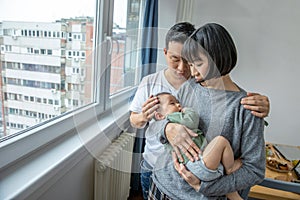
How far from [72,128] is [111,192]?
0.54 metres

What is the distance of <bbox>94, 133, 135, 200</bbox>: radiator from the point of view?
1319mm

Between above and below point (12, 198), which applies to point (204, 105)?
above

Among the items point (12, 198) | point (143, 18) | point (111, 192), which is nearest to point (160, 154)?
point (12, 198)

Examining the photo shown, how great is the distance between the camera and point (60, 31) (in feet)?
3.96

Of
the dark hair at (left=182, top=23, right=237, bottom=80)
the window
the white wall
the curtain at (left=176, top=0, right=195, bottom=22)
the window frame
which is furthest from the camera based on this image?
the white wall

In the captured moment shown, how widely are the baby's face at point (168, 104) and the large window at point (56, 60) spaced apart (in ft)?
1.06

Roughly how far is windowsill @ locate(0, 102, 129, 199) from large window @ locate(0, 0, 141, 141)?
132 mm

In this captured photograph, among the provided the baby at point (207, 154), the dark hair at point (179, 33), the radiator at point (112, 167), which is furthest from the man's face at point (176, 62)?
the radiator at point (112, 167)

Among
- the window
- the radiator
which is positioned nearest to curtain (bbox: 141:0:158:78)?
the window

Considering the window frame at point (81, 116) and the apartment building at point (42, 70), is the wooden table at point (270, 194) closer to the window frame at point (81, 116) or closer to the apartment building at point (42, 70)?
the window frame at point (81, 116)

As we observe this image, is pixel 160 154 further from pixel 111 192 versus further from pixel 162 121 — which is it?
pixel 111 192

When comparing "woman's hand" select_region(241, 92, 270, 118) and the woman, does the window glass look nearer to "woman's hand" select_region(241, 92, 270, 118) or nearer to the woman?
the woman

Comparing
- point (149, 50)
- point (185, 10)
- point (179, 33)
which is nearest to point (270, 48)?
point (185, 10)

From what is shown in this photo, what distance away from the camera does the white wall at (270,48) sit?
99.4 inches
